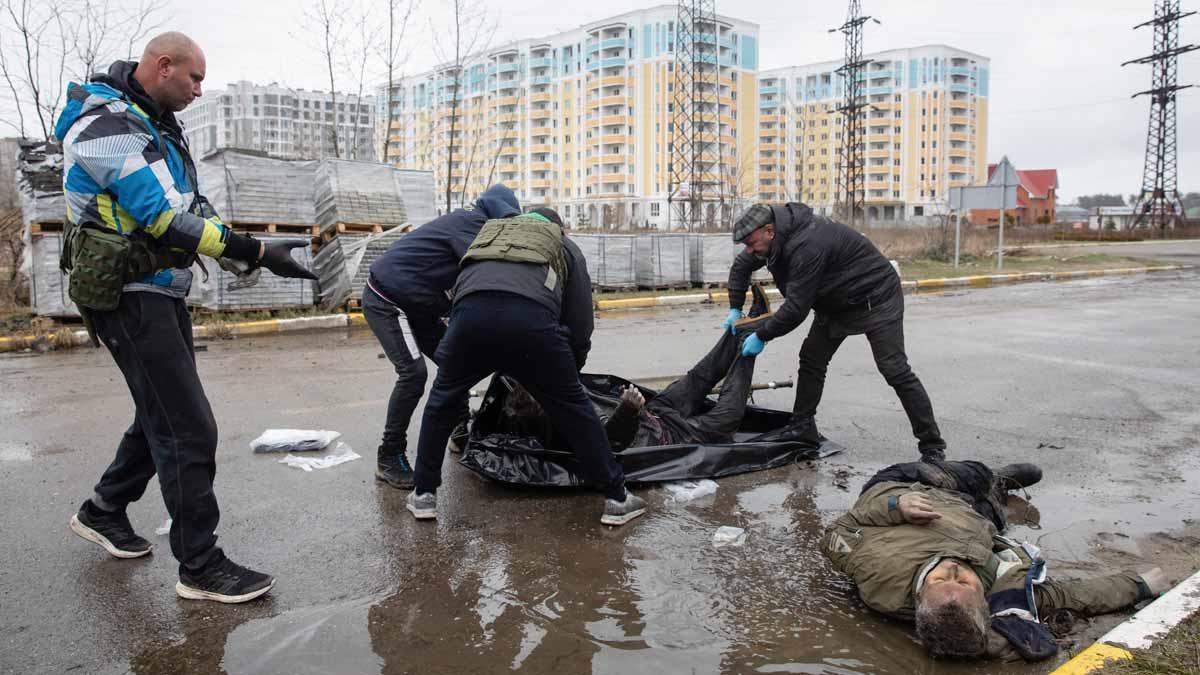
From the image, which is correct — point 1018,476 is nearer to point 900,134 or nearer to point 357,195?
point 357,195

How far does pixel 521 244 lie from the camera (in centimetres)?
374

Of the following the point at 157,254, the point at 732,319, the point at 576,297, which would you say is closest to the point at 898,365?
the point at 732,319

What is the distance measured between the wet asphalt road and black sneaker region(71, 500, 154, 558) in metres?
→ 0.07

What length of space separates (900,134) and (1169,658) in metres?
112

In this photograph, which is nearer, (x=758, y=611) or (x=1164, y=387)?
(x=758, y=611)

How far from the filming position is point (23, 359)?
9.39 metres

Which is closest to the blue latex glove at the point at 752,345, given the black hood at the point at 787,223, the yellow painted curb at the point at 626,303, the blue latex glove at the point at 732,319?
the blue latex glove at the point at 732,319

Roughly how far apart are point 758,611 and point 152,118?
9.72ft

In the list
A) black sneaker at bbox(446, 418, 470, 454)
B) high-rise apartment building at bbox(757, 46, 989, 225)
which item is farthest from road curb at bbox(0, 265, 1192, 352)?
high-rise apartment building at bbox(757, 46, 989, 225)

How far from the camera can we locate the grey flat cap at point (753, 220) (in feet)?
16.0

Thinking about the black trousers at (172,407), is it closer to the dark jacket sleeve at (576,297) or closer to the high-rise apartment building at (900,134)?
the dark jacket sleeve at (576,297)

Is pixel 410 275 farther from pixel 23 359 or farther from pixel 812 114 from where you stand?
pixel 812 114

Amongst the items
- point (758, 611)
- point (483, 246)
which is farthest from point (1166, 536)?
point (483, 246)

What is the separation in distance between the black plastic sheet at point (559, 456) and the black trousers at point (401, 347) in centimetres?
39
